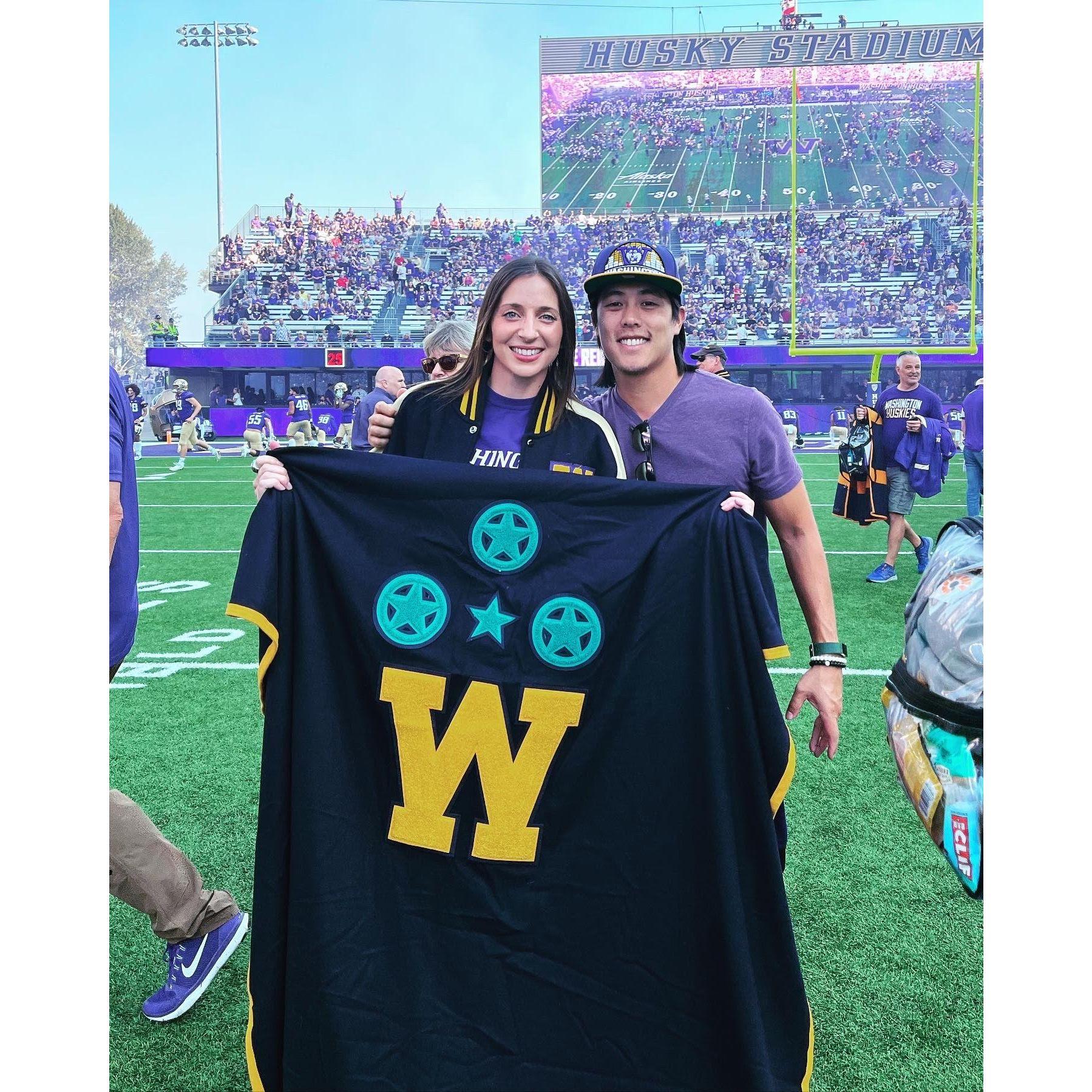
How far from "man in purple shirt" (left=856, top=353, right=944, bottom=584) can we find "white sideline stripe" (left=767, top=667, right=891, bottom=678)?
8.06 ft

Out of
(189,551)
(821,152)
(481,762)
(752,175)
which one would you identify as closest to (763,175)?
(752,175)

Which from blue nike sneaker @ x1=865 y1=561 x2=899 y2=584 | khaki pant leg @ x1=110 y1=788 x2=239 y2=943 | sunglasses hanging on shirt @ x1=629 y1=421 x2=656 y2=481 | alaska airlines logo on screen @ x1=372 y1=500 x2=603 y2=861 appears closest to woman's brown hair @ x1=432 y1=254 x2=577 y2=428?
sunglasses hanging on shirt @ x1=629 y1=421 x2=656 y2=481

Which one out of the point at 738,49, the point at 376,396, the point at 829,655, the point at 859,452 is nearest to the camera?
the point at 829,655

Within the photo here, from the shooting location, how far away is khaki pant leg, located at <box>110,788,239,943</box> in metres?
2.31

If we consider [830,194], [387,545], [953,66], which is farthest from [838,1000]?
[953,66]

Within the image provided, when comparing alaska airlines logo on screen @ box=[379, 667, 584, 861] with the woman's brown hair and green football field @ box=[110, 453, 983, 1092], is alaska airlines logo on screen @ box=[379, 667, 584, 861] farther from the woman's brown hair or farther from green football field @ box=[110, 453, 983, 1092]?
green football field @ box=[110, 453, 983, 1092]

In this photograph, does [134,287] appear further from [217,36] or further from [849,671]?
[849,671]

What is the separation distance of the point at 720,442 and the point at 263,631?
104 centimetres

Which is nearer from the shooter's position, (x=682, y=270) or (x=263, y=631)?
(x=263, y=631)

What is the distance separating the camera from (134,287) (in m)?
69.6

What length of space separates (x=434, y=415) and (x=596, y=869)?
3.45ft
